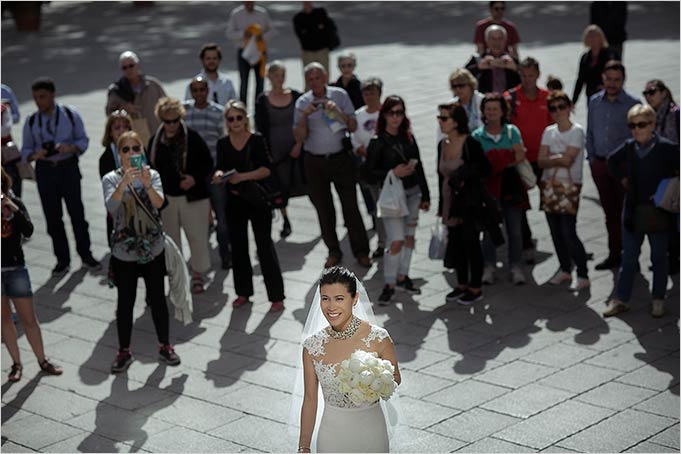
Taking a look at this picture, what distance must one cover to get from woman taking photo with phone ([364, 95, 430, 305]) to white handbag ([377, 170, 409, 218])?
0.20 feet

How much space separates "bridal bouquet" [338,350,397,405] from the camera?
231 inches

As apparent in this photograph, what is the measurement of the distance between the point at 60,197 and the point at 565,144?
200 inches

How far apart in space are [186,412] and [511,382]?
235 cm

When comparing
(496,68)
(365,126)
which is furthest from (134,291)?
(496,68)

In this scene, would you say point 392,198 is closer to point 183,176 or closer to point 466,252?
point 466,252

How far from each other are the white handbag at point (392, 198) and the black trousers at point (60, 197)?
340 centimetres

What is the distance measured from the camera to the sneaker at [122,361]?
9.45 m

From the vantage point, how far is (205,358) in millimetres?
9680

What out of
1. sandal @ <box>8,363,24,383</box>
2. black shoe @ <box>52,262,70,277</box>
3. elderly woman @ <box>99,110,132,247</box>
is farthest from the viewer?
black shoe @ <box>52,262,70,277</box>

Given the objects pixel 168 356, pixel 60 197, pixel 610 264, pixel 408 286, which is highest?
pixel 60 197

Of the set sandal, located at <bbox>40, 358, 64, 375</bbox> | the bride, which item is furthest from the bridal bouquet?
sandal, located at <bbox>40, 358, 64, 375</bbox>

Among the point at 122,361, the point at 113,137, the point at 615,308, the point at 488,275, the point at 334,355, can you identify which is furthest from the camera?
the point at 488,275

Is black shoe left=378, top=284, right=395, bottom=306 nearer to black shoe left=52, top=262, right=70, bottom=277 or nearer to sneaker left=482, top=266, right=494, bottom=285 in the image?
sneaker left=482, top=266, right=494, bottom=285

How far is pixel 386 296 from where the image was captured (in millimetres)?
10727
